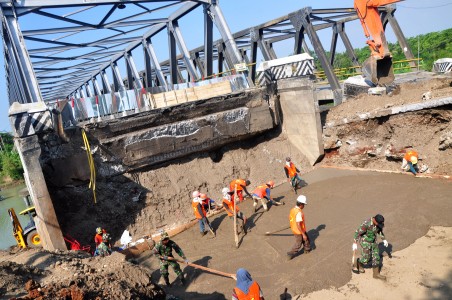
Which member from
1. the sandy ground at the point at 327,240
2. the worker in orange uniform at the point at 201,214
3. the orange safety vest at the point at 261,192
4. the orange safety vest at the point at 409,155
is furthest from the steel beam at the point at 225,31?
the orange safety vest at the point at 409,155

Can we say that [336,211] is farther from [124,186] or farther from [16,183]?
[16,183]

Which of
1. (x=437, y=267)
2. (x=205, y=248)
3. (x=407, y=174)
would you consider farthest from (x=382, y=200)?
(x=205, y=248)

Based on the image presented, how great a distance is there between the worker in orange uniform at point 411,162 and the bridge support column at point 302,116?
314cm

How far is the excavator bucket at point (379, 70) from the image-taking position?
12359 mm

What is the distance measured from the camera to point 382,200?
856 cm

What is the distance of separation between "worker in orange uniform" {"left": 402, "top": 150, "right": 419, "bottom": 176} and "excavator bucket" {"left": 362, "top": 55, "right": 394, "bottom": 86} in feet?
12.9

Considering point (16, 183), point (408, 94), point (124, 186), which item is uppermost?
point (408, 94)

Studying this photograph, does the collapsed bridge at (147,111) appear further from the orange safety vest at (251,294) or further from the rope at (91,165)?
the orange safety vest at (251,294)

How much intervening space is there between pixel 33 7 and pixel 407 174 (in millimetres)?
13311

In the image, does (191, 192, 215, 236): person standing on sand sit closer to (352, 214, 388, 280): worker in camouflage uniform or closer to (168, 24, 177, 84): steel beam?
(352, 214, 388, 280): worker in camouflage uniform

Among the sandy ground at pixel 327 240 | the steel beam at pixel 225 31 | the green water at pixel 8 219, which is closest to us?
the sandy ground at pixel 327 240

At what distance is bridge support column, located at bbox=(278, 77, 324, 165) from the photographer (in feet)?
39.5

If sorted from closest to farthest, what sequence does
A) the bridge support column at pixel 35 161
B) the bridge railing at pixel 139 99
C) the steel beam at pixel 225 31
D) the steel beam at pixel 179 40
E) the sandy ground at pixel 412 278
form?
the sandy ground at pixel 412 278, the bridge support column at pixel 35 161, the bridge railing at pixel 139 99, the steel beam at pixel 225 31, the steel beam at pixel 179 40

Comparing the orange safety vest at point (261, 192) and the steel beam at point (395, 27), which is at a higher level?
the steel beam at point (395, 27)
